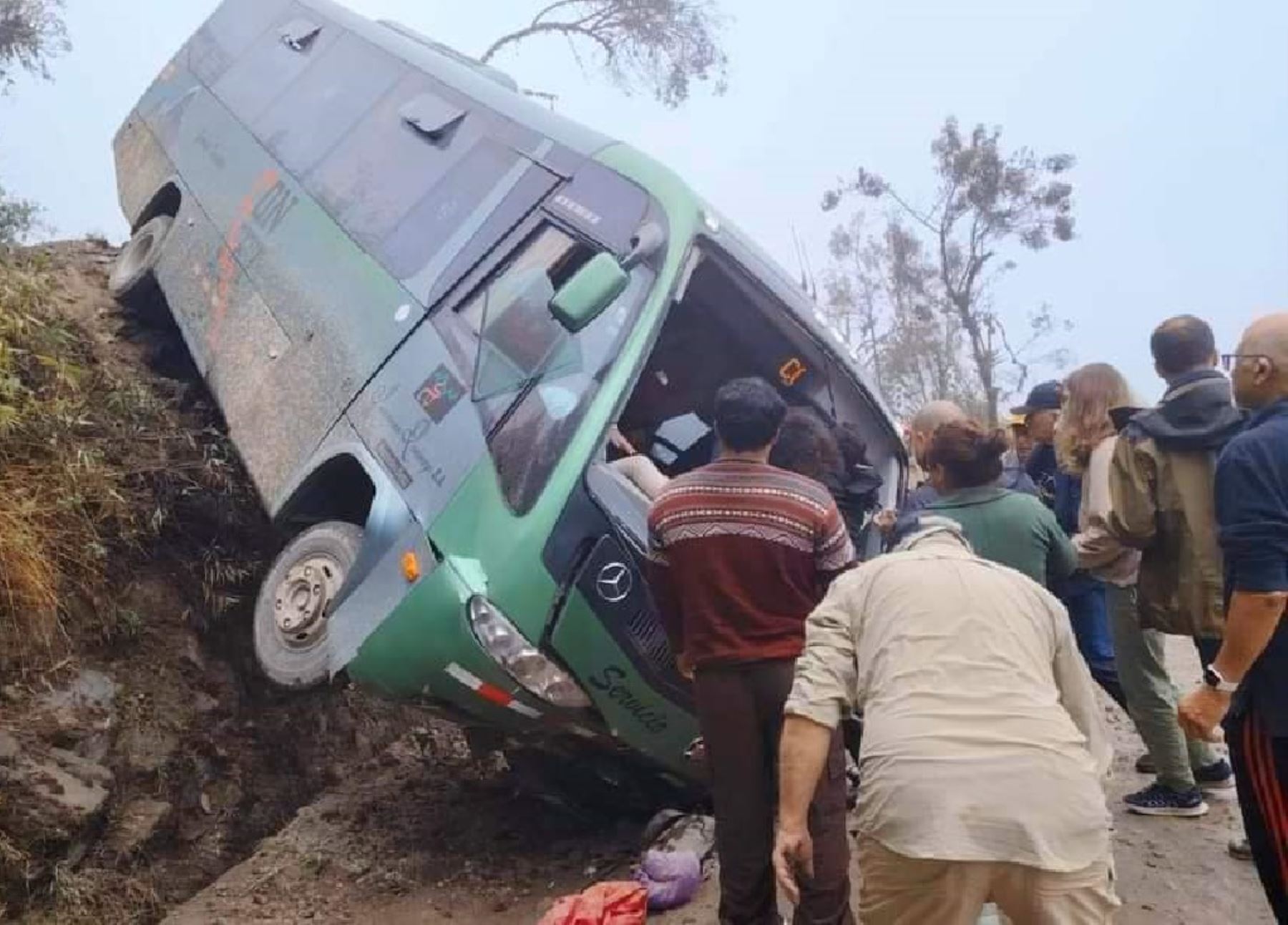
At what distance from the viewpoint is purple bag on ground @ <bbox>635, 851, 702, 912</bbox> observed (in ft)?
11.9

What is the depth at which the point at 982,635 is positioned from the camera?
1.99 meters

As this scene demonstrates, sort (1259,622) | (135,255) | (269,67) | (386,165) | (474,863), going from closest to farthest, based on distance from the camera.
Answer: (1259,622), (474,863), (386,165), (269,67), (135,255)

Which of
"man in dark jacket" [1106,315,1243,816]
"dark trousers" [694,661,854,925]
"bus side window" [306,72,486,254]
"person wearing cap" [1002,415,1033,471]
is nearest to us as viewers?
"dark trousers" [694,661,854,925]

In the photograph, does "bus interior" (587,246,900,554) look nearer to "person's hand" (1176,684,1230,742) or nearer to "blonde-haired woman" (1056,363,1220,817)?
"blonde-haired woman" (1056,363,1220,817)

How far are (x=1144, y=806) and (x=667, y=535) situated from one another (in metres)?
2.26

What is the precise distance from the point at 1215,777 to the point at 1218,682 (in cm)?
207

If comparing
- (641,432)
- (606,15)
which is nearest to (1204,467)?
(641,432)

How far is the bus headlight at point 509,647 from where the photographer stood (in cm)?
321

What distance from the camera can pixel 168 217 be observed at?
20.5 feet

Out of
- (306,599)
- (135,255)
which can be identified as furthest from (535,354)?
(135,255)

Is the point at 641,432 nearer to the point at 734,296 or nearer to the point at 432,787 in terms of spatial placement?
the point at 734,296

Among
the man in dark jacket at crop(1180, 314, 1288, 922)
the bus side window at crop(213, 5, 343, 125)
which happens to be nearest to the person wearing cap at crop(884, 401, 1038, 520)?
the man in dark jacket at crop(1180, 314, 1288, 922)

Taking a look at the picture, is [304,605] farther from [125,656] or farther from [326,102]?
[326,102]

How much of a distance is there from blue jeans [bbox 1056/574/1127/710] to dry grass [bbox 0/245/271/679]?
364 centimetres
